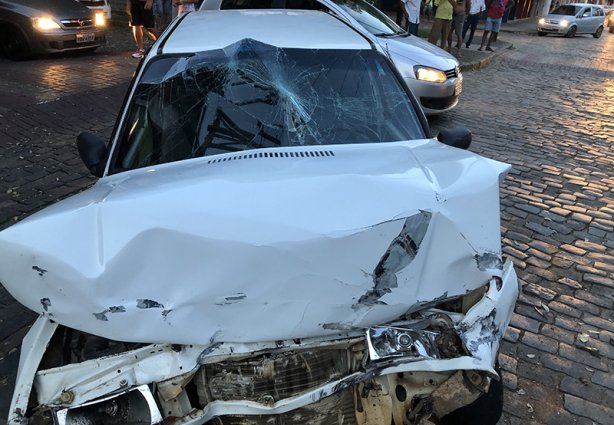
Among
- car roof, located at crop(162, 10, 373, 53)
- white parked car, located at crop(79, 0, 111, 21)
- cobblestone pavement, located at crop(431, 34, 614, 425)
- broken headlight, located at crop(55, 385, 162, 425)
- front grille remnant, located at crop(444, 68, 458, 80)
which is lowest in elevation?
cobblestone pavement, located at crop(431, 34, 614, 425)

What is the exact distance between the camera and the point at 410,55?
284 inches

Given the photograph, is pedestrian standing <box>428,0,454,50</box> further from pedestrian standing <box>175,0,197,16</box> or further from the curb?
pedestrian standing <box>175,0,197,16</box>

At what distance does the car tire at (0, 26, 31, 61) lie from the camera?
9.35 metres

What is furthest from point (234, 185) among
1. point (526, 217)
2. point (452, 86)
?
point (452, 86)

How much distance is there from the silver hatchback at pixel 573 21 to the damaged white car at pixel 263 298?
88.5 ft

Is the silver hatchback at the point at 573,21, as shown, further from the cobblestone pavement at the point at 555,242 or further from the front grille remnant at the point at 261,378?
the front grille remnant at the point at 261,378

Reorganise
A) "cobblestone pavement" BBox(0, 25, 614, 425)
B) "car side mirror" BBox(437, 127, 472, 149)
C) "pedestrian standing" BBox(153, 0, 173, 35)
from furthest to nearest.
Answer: "pedestrian standing" BBox(153, 0, 173, 35) < "car side mirror" BBox(437, 127, 472, 149) < "cobblestone pavement" BBox(0, 25, 614, 425)

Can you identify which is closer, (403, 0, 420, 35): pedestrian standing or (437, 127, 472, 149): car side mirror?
(437, 127, 472, 149): car side mirror

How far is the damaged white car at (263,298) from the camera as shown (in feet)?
6.07

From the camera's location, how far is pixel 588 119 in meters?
8.69

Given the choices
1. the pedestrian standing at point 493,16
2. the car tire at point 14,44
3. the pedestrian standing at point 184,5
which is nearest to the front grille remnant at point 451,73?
the pedestrian standing at point 184,5

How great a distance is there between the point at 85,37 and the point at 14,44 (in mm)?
1258

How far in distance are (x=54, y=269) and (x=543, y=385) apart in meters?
2.63

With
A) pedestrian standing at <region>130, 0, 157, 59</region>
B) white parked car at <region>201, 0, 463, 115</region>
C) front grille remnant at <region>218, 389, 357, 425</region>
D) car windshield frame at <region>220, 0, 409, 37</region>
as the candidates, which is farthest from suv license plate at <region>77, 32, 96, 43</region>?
front grille remnant at <region>218, 389, 357, 425</region>
